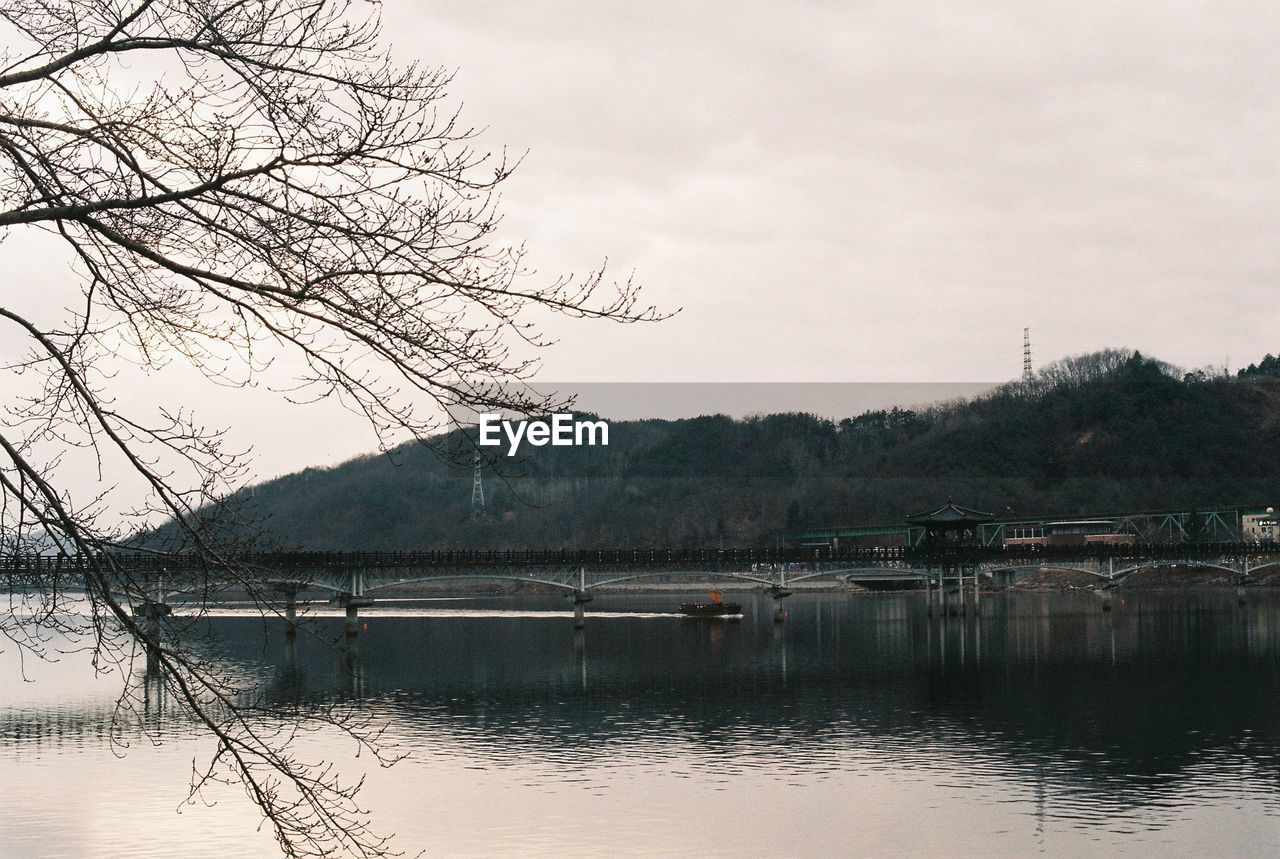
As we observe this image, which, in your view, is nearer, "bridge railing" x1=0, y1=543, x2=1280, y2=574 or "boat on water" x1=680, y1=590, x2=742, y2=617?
"bridge railing" x1=0, y1=543, x2=1280, y2=574

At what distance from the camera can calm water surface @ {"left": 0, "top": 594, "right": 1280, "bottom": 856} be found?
29.7m

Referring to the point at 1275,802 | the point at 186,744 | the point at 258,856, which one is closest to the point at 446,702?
the point at 186,744

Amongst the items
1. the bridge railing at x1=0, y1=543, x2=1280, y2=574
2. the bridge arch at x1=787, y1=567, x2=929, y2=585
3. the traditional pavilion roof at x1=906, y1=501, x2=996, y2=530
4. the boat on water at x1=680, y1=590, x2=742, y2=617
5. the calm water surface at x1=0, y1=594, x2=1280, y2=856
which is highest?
the traditional pavilion roof at x1=906, y1=501, x2=996, y2=530

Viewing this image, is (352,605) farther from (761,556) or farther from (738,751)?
(738,751)

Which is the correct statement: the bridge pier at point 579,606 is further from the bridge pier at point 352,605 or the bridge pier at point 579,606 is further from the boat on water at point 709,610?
the boat on water at point 709,610

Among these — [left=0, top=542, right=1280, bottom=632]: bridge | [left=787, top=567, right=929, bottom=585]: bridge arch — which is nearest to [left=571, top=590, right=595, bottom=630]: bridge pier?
[left=0, top=542, right=1280, bottom=632]: bridge

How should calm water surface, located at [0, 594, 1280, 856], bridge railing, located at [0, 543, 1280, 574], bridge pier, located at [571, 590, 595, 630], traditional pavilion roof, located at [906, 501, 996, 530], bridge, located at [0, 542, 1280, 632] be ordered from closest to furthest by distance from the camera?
1. calm water surface, located at [0, 594, 1280, 856]
2. bridge pier, located at [571, 590, 595, 630]
3. bridge, located at [0, 542, 1280, 632]
4. bridge railing, located at [0, 543, 1280, 574]
5. traditional pavilion roof, located at [906, 501, 996, 530]

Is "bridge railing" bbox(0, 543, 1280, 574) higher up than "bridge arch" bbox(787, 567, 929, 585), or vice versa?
"bridge railing" bbox(0, 543, 1280, 574)

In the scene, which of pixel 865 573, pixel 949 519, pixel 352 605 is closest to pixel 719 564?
pixel 865 573

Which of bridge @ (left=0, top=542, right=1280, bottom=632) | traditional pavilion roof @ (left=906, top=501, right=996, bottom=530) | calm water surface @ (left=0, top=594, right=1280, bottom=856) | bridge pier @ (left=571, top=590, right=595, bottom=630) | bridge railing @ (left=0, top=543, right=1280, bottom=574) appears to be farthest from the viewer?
traditional pavilion roof @ (left=906, top=501, right=996, bottom=530)

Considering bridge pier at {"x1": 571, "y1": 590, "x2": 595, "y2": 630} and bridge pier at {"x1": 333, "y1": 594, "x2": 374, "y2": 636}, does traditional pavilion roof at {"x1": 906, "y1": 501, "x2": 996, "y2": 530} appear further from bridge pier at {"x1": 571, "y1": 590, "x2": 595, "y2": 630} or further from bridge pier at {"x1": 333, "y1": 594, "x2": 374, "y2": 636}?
bridge pier at {"x1": 333, "y1": 594, "x2": 374, "y2": 636}

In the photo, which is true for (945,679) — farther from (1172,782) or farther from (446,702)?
(1172,782)

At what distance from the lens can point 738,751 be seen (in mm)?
41625

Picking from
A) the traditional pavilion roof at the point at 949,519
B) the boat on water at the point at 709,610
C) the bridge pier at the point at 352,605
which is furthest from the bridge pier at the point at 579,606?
the traditional pavilion roof at the point at 949,519
